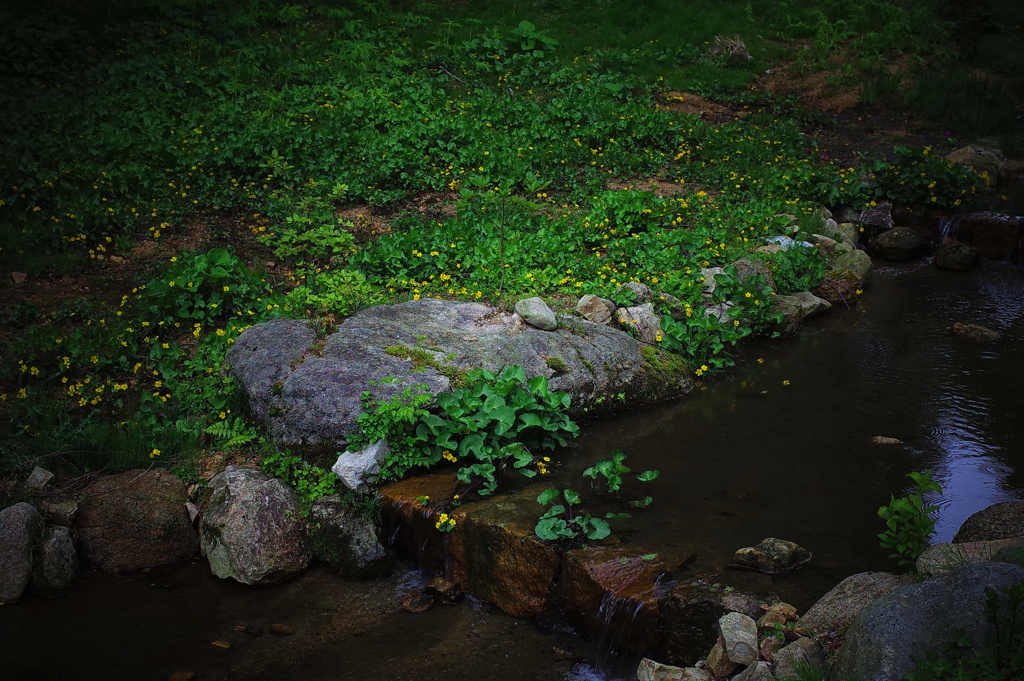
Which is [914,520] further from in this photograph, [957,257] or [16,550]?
[957,257]

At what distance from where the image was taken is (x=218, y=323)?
7344 millimetres

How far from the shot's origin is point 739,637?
3721mm

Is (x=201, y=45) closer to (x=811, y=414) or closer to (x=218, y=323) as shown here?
(x=218, y=323)

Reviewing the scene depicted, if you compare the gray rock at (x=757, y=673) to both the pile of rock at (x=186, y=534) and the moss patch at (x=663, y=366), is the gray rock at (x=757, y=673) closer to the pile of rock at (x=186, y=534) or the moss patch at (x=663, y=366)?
the pile of rock at (x=186, y=534)

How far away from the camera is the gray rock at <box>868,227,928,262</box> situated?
33.9ft

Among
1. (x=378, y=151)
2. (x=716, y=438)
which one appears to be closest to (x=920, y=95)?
(x=378, y=151)

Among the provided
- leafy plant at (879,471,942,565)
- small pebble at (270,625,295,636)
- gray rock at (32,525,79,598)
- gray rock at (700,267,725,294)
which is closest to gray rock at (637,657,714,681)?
leafy plant at (879,471,942,565)

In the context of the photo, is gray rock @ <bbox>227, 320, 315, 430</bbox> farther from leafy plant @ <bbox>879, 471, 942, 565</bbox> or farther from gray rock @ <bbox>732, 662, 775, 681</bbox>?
leafy plant @ <bbox>879, 471, 942, 565</bbox>

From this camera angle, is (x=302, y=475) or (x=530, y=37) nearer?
Answer: (x=302, y=475)

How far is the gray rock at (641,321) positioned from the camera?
24.4ft

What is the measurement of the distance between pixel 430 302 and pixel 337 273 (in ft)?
3.50

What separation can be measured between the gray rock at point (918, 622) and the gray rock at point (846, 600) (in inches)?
16.5

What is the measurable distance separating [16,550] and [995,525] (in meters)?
5.93

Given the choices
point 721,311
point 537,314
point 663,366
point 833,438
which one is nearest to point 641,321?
point 663,366
